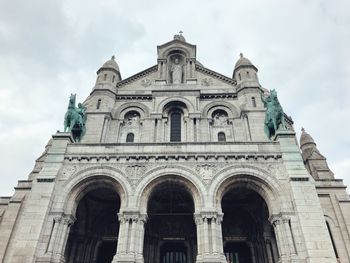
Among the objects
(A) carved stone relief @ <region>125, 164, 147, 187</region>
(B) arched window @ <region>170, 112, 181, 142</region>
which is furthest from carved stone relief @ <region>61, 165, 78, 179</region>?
(B) arched window @ <region>170, 112, 181, 142</region>

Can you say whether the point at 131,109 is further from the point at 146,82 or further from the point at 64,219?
the point at 64,219

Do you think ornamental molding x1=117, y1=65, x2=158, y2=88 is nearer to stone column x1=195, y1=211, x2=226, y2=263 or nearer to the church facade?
the church facade

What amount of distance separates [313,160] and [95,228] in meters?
17.0

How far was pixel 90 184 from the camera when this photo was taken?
15.9m

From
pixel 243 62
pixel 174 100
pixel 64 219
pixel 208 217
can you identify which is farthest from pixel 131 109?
pixel 208 217

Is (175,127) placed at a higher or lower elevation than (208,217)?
higher

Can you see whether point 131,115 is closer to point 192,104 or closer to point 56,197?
point 192,104

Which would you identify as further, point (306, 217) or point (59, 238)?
point (59, 238)

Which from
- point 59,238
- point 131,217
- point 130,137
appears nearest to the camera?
point 59,238

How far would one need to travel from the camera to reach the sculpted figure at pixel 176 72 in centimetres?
2698

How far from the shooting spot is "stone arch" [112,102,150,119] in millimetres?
24453

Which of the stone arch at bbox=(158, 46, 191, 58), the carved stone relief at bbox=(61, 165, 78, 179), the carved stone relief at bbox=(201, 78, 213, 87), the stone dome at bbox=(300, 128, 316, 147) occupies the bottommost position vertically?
the carved stone relief at bbox=(61, 165, 78, 179)

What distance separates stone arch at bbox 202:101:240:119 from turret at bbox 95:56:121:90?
812 centimetres

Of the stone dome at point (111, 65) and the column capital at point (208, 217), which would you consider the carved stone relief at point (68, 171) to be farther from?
the stone dome at point (111, 65)
